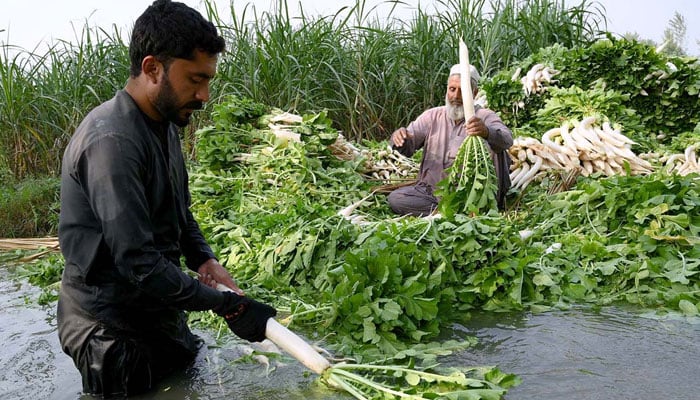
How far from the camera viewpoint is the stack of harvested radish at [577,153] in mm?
6285

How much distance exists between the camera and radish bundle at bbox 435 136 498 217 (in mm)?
4965

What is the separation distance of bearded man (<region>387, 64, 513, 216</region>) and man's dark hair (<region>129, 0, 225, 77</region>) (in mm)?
3786

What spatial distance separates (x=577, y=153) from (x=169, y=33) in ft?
16.5

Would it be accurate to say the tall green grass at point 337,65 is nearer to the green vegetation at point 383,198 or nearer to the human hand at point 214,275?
the green vegetation at point 383,198

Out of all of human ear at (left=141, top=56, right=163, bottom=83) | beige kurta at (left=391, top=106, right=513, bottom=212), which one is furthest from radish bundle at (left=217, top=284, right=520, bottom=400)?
beige kurta at (left=391, top=106, right=513, bottom=212)

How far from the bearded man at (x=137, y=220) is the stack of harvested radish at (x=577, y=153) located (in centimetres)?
435

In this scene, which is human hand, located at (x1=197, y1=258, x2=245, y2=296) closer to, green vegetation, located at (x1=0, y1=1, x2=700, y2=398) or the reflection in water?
green vegetation, located at (x1=0, y1=1, x2=700, y2=398)

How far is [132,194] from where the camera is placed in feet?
7.49

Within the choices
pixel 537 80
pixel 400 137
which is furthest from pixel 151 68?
pixel 537 80

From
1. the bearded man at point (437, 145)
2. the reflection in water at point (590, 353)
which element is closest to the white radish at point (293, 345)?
the reflection in water at point (590, 353)

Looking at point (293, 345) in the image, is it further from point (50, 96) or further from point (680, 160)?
point (50, 96)

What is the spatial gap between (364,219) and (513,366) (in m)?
2.67

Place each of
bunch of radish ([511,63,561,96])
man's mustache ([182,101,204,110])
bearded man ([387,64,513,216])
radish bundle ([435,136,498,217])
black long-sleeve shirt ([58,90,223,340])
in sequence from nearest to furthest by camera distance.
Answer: black long-sleeve shirt ([58,90,223,340])
man's mustache ([182,101,204,110])
radish bundle ([435,136,498,217])
bearded man ([387,64,513,216])
bunch of radish ([511,63,561,96])

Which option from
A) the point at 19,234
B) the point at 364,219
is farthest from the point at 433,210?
A: the point at 19,234
